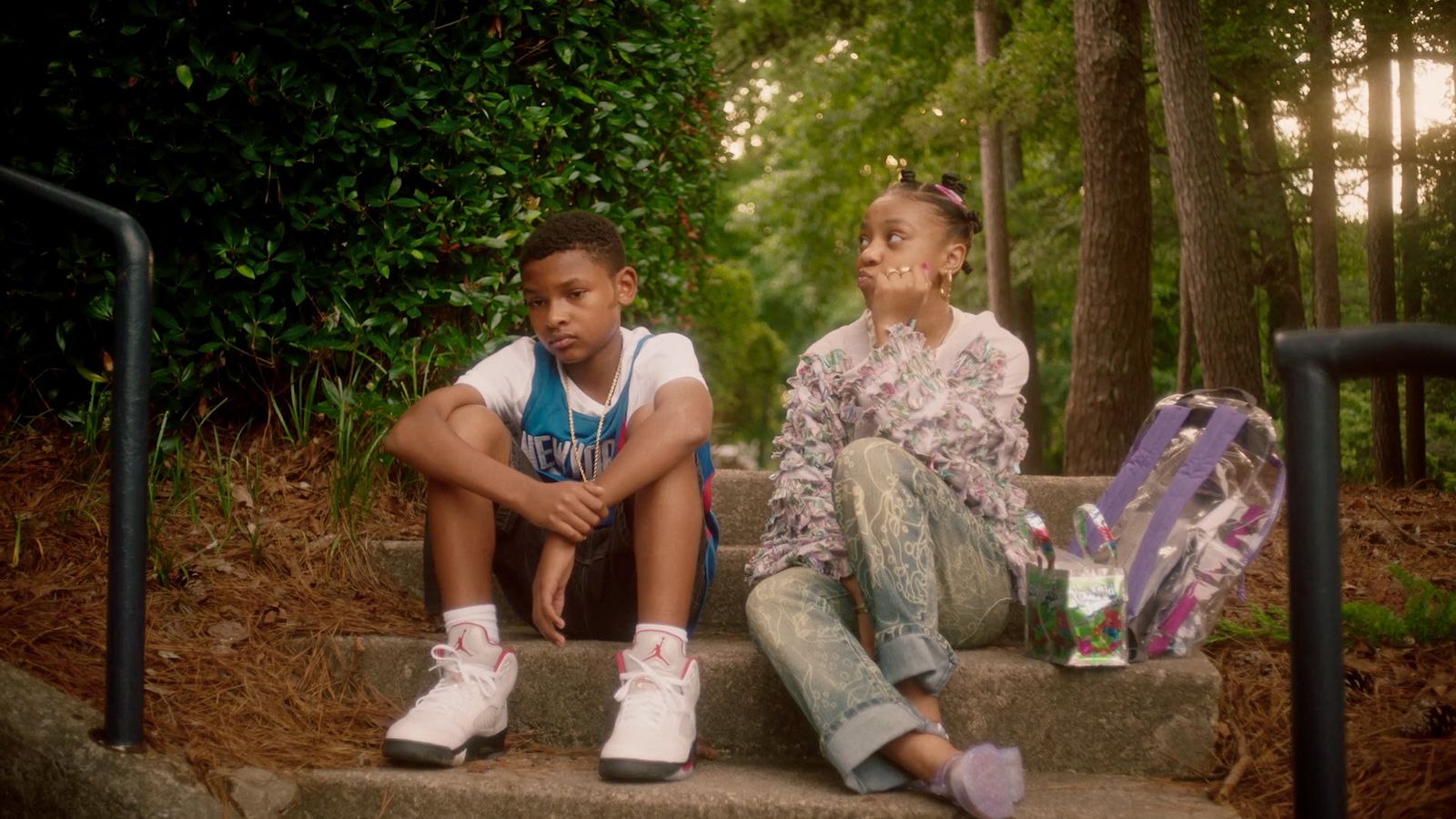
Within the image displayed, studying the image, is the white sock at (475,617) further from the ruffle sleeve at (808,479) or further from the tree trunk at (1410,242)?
the tree trunk at (1410,242)

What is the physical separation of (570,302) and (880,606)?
0.95 meters

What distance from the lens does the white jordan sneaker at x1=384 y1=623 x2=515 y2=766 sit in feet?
6.89

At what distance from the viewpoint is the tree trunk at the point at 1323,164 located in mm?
5129

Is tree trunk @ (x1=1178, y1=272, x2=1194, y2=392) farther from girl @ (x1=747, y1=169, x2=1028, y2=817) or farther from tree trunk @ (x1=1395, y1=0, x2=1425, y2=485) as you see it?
girl @ (x1=747, y1=169, x2=1028, y2=817)

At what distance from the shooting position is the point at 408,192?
3.29m

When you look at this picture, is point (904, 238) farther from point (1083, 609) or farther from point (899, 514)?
point (1083, 609)

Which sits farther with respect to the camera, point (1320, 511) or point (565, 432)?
point (565, 432)

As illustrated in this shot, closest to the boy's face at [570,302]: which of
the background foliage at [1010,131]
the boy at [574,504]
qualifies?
the boy at [574,504]

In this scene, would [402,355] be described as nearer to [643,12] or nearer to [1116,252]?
[643,12]

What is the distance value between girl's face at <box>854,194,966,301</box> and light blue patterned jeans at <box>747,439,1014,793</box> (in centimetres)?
58

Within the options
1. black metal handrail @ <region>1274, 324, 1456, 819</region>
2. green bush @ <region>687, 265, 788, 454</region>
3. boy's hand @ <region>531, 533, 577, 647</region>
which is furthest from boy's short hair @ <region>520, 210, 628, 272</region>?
green bush @ <region>687, 265, 788, 454</region>

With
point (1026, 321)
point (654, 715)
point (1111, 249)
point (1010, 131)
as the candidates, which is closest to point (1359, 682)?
point (654, 715)

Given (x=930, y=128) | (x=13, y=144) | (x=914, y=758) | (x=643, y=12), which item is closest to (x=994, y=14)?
(x=930, y=128)

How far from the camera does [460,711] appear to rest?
85.0 inches
